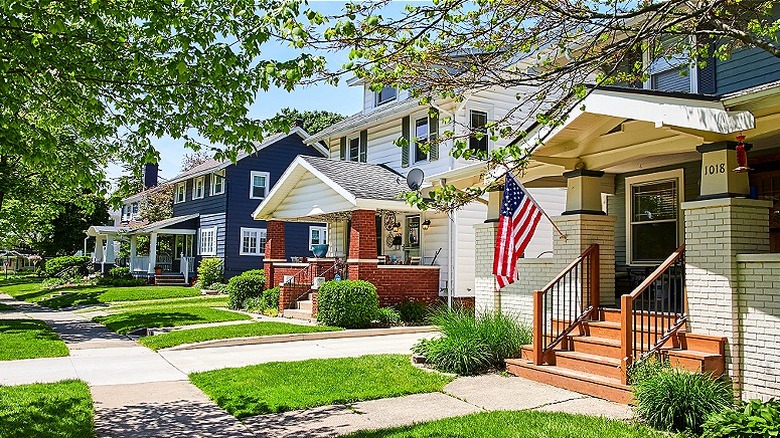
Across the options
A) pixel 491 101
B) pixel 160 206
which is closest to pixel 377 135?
pixel 491 101

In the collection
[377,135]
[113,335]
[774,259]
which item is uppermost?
[377,135]

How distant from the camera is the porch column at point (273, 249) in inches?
845

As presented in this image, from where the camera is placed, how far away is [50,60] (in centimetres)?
665

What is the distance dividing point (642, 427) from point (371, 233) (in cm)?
1166

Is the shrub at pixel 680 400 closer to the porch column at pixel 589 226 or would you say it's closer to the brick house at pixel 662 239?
the brick house at pixel 662 239

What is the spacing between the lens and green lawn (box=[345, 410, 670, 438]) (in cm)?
618

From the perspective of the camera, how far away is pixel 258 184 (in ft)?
112

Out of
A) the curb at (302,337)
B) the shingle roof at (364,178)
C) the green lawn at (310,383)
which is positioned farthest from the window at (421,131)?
the green lawn at (310,383)

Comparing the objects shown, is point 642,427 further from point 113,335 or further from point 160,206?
point 160,206

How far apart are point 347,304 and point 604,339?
8208mm

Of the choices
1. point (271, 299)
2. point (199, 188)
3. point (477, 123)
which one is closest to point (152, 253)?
point (199, 188)

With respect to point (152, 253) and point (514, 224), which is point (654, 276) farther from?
point (152, 253)

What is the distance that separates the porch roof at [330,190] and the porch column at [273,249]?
41cm

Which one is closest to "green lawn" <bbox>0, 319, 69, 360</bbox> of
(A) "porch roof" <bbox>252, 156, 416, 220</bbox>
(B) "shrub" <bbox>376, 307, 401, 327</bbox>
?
(B) "shrub" <bbox>376, 307, 401, 327</bbox>
